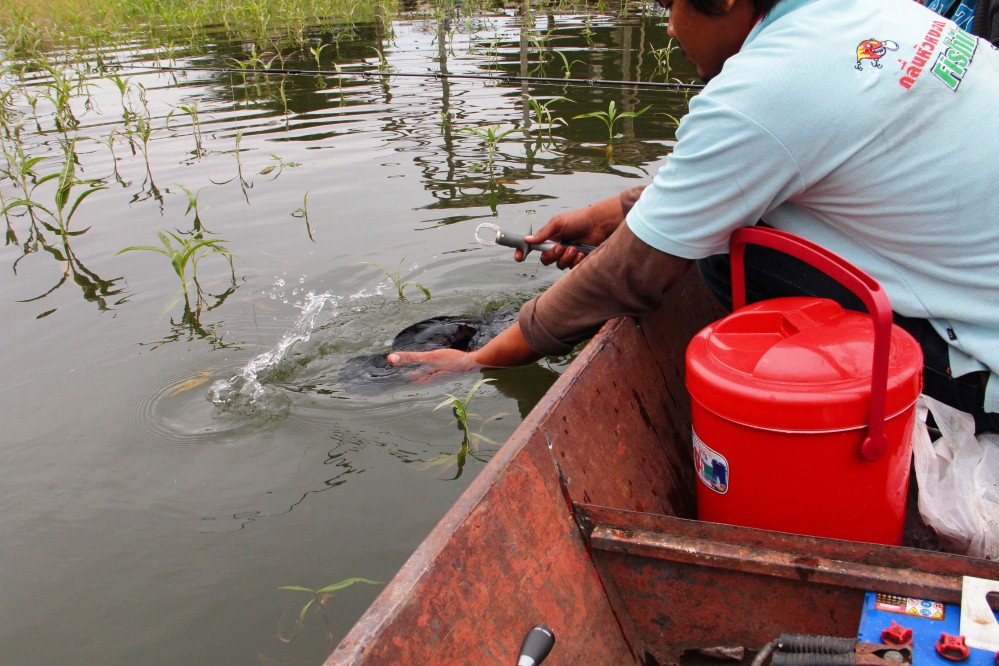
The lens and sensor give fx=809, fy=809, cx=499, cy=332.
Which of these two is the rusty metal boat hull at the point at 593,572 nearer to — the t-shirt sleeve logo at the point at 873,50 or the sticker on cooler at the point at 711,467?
the sticker on cooler at the point at 711,467

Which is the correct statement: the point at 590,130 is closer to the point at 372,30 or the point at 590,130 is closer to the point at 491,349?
the point at 491,349

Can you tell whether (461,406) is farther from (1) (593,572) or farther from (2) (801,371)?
(2) (801,371)

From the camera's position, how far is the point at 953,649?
1173 mm

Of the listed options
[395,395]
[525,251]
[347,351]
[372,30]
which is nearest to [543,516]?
[525,251]

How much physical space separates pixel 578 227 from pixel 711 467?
4.36 ft

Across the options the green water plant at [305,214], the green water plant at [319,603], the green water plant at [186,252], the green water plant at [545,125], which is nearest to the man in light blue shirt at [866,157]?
the green water plant at [319,603]

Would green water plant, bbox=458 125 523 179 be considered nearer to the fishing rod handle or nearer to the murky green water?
the murky green water

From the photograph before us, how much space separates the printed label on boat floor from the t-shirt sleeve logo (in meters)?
0.93

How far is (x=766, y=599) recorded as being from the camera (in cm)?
150

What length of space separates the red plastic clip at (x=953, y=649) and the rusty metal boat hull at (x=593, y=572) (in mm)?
115

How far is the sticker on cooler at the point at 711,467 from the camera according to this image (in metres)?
1.58

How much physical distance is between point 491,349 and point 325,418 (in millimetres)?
718

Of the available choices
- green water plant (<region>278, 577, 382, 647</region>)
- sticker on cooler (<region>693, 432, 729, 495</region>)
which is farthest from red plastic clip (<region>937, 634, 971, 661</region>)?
green water plant (<region>278, 577, 382, 647</region>)

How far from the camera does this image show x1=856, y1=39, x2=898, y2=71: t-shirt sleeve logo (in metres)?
1.47
